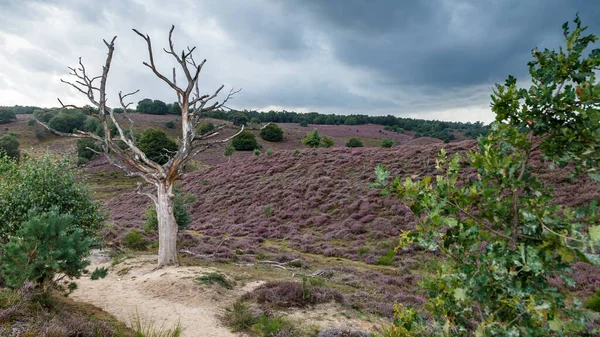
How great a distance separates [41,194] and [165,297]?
475 centimetres

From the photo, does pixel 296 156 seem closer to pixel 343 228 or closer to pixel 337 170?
pixel 337 170

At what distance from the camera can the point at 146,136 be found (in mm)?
52938

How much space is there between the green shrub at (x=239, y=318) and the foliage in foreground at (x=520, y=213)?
18.9ft

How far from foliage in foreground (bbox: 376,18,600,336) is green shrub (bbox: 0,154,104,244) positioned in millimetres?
9564

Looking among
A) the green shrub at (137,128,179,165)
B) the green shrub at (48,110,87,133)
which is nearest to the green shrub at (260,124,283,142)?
the green shrub at (137,128,179,165)

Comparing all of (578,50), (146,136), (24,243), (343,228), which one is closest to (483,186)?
(578,50)

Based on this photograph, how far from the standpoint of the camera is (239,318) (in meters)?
7.66

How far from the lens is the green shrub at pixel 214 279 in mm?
10000

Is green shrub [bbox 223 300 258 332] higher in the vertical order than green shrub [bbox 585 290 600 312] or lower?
higher

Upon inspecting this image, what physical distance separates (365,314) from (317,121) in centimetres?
9343

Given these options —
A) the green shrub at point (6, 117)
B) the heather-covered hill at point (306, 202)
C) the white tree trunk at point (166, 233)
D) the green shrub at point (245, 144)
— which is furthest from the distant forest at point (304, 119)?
the white tree trunk at point (166, 233)

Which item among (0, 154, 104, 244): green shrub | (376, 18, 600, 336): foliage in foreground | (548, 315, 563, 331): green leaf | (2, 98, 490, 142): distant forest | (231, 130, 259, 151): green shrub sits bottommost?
(231, 130, 259, 151): green shrub

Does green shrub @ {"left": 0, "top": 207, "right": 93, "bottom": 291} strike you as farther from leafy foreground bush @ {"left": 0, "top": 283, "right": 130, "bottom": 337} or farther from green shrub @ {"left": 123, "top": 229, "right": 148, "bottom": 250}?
green shrub @ {"left": 123, "top": 229, "right": 148, "bottom": 250}

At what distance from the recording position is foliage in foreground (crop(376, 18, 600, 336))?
2.10m
